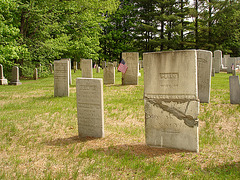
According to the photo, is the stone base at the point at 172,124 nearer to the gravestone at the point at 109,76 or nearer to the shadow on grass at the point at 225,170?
the shadow on grass at the point at 225,170

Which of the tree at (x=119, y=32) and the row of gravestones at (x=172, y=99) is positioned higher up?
the tree at (x=119, y=32)

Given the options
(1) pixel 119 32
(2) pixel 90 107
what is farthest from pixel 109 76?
(1) pixel 119 32

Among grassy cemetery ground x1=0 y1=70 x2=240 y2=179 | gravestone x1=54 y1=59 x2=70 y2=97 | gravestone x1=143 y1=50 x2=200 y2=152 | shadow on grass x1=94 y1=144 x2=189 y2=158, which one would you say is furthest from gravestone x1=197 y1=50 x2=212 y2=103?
gravestone x1=54 y1=59 x2=70 y2=97

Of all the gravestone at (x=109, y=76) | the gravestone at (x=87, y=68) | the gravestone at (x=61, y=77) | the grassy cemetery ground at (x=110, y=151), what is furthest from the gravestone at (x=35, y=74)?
the grassy cemetery ground at (x=110, y=151)

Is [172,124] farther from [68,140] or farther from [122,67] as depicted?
[122,67]

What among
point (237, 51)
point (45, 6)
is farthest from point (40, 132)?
point (237, 51)

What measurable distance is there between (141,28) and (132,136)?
38.7 meters

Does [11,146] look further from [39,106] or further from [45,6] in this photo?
[45,6]

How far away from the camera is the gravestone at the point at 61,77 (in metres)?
10.4

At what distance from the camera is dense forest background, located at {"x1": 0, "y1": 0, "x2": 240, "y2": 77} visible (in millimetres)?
21375

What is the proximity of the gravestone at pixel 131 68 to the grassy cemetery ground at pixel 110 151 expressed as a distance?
694 cm

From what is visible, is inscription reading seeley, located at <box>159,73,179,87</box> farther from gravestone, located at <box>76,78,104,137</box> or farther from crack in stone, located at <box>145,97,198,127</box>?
gravestone, located at <box>76,78,104,137</box>

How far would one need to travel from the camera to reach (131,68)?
14250mm

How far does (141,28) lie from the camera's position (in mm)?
41875
